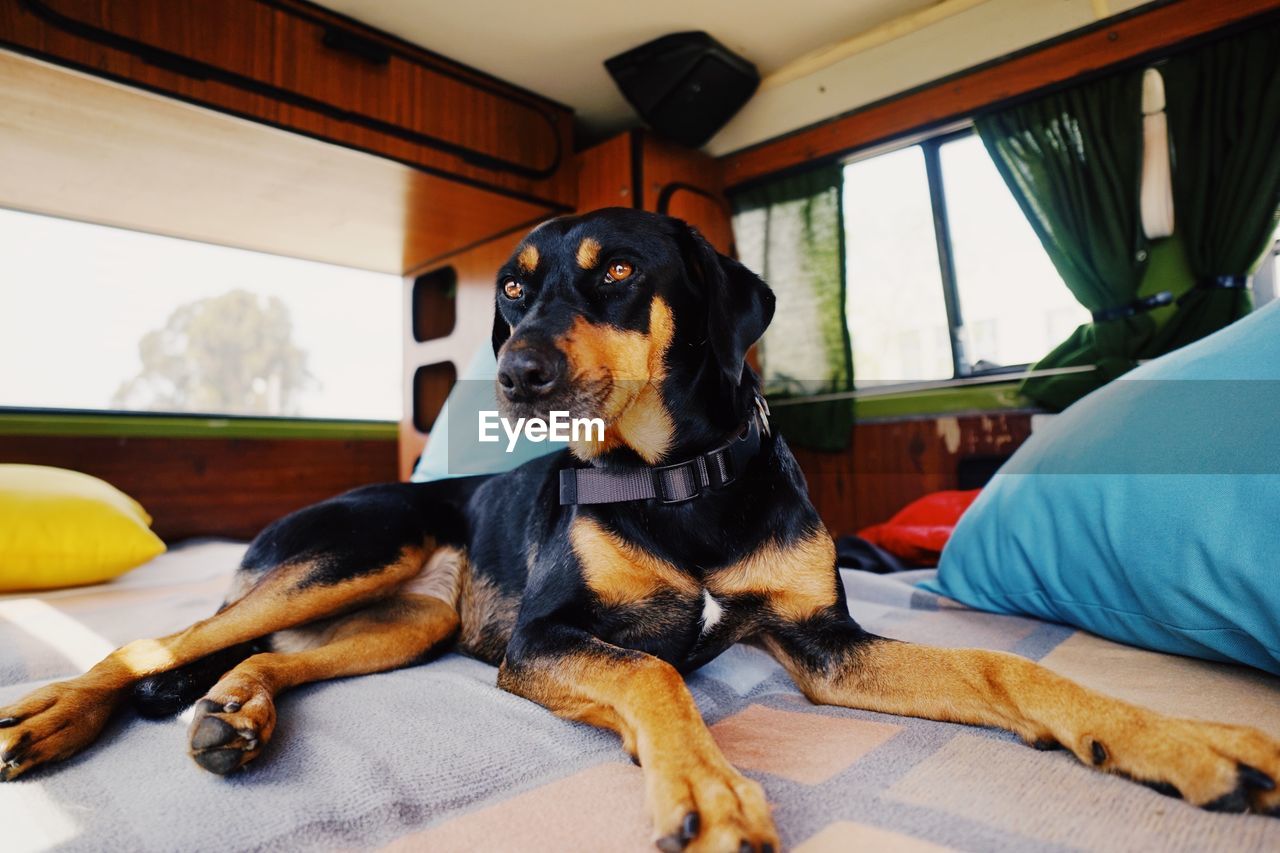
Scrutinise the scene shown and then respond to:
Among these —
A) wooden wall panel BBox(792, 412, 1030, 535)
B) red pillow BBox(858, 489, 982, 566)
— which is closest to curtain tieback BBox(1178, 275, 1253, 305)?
wooden wall panel BBox(792, 412, 1030, 535)

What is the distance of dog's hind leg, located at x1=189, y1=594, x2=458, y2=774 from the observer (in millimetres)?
951

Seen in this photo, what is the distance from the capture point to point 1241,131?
2.78 metres

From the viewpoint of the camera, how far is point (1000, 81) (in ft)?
10.6

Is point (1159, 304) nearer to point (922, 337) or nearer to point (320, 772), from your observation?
point (922, 337)

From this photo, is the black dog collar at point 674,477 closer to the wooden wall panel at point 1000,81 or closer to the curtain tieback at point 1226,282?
the curtain tieback at point 1226,282

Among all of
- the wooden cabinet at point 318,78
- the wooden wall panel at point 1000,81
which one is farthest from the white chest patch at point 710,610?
the wooden wall panel at point 1000,81

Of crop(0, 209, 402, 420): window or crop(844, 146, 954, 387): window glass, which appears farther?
crop(844, 146, 954, 387): window glass

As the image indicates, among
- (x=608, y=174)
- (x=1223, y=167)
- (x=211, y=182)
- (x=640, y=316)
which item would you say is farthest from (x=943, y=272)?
(x=211, y=182)

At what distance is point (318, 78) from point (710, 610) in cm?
281

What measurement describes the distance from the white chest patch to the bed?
13 centimetres

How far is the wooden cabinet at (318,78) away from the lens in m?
2.45

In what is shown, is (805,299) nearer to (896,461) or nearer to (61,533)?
(896,461)

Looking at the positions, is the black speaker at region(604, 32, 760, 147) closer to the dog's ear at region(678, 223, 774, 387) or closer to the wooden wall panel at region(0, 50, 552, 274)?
the wooden wall panel at region(0, 50, 552, 274)

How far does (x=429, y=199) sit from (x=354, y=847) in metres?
3.31
